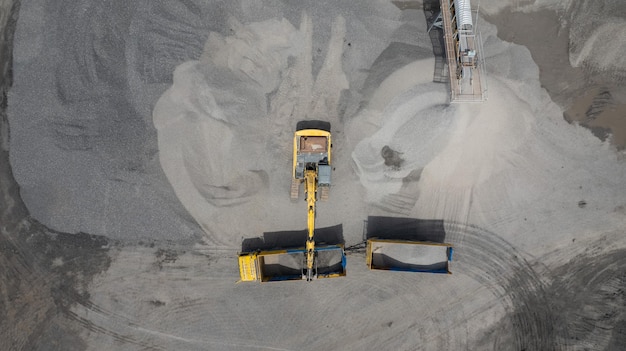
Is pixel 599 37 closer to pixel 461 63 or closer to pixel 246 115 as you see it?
pixel 461 63

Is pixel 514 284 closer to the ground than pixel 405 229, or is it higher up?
closer to the ground

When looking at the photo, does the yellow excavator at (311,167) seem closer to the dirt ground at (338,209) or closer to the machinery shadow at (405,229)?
the dirt ground at (338,209)

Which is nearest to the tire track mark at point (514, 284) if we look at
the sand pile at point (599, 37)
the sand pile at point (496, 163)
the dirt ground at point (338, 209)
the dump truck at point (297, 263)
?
the dirt ground at point (338, 209)

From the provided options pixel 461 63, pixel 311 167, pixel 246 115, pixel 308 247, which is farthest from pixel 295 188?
pixel 461 63

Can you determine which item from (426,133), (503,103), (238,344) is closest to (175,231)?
(238,344)

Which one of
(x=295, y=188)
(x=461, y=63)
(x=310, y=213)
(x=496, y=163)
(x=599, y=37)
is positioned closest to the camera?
(x=310, y=213)
